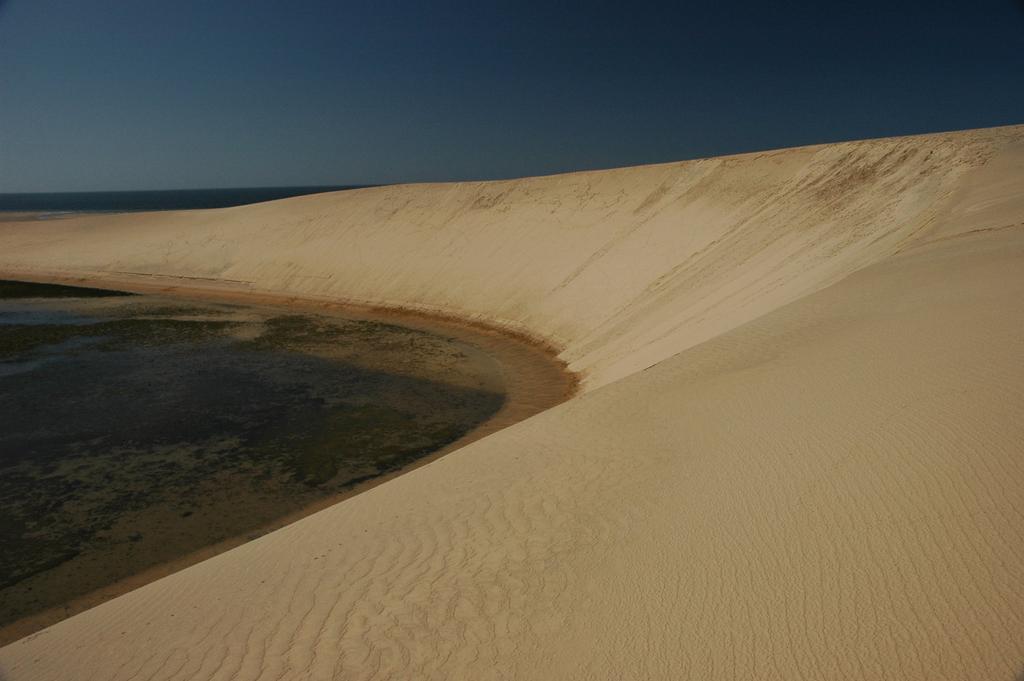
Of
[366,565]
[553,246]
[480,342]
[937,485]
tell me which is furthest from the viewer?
[553,246]

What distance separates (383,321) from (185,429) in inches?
417

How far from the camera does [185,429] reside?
10.2 metres

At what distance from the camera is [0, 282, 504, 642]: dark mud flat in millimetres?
6891

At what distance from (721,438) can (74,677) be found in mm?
4743

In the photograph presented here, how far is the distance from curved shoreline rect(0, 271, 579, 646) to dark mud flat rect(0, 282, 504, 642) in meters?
0.11

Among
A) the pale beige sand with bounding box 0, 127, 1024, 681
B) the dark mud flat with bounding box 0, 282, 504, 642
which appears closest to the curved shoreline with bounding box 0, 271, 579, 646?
the dark mud flat with bounding box 0, 282, 504, 642

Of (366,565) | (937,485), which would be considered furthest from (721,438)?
(366,565)

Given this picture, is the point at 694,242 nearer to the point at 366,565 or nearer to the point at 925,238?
the point at 925,238

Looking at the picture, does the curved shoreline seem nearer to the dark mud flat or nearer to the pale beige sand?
the dark mud flat

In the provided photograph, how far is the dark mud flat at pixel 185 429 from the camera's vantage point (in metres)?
6.89

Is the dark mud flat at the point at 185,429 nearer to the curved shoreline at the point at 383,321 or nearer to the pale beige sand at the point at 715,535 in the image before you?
the curved shoreline at the point at 383,321

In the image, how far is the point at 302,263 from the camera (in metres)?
28.0

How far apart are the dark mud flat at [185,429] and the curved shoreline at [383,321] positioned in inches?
4.3

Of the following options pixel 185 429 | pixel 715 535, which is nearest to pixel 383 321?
pixel 185 429
